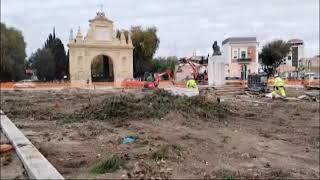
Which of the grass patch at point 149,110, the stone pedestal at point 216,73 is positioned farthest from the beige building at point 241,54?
the grass patch at point 149,110

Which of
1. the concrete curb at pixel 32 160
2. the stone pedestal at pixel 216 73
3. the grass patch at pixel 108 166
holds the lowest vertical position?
the grass patch at pixel 108 166

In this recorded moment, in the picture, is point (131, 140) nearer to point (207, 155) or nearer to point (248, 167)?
point (207, 155)

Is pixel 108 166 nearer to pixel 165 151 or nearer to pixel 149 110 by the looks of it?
pixel 165 151

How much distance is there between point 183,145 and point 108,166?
3.19 meters

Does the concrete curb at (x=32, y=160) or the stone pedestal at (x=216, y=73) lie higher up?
the stone pedestal at (x=216, y=73)

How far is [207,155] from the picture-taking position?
9.45 metres

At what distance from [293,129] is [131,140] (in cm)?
607

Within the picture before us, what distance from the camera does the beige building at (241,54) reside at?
7262 centimetres

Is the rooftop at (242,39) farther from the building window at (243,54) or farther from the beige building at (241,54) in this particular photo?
the building window at (243,54)

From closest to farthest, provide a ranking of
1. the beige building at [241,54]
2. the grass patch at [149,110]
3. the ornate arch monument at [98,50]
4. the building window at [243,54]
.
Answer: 1. the grass patch at [149,110]
2. the ornate arch monument at [98,50]
3. the beige building at [241,54]
4. the building window at [243,54]

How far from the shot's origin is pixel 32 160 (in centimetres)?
746

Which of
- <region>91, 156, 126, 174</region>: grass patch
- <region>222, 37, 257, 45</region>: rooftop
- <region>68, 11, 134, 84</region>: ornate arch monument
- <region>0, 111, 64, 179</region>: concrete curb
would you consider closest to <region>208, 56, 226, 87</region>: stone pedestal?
<region>68, 11, 134, 84</region>: ornate arch monument

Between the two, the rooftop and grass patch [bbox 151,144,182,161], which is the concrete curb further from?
the rooftop

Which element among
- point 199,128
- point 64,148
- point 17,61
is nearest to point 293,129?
point 199,128
